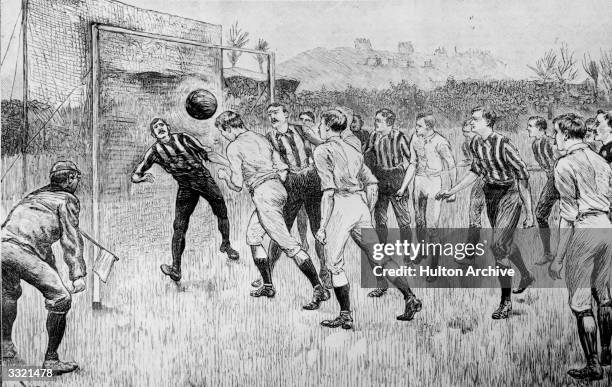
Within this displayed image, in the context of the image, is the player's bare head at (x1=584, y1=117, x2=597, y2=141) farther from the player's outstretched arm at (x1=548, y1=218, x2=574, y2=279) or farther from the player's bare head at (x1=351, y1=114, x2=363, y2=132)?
the player's bare head at (x1=351, y1=114, x2=363, y2=132)

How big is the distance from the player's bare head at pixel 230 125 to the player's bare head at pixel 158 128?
31 cm

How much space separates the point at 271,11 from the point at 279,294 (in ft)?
5.59

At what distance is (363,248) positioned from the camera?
Answer: 3586mm

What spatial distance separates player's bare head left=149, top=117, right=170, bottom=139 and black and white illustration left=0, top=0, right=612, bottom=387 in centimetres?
1

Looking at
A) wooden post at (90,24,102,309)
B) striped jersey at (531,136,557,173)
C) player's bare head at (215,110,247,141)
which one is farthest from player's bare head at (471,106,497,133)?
wooden post at (90,24,102,309)

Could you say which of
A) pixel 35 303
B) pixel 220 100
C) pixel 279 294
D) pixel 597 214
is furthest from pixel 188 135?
pixel 597 214

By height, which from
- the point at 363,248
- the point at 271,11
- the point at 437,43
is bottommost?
the point at 363,248

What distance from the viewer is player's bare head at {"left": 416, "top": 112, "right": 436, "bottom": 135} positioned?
360 centimetres

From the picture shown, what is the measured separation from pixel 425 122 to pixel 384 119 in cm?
25

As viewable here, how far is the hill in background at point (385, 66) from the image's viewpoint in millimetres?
3600

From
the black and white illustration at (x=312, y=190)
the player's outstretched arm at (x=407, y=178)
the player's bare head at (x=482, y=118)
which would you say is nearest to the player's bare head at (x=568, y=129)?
the black and white illustration at (x=312, y=190)

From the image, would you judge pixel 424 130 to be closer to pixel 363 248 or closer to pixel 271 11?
pixel 363 248

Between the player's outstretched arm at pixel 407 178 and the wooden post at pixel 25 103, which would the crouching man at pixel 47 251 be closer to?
the wooden post at pixel 25 103

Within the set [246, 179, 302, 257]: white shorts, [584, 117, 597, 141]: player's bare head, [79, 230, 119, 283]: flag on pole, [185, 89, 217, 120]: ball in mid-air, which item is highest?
[185, 89, 217, 120]: ball in mid-air
